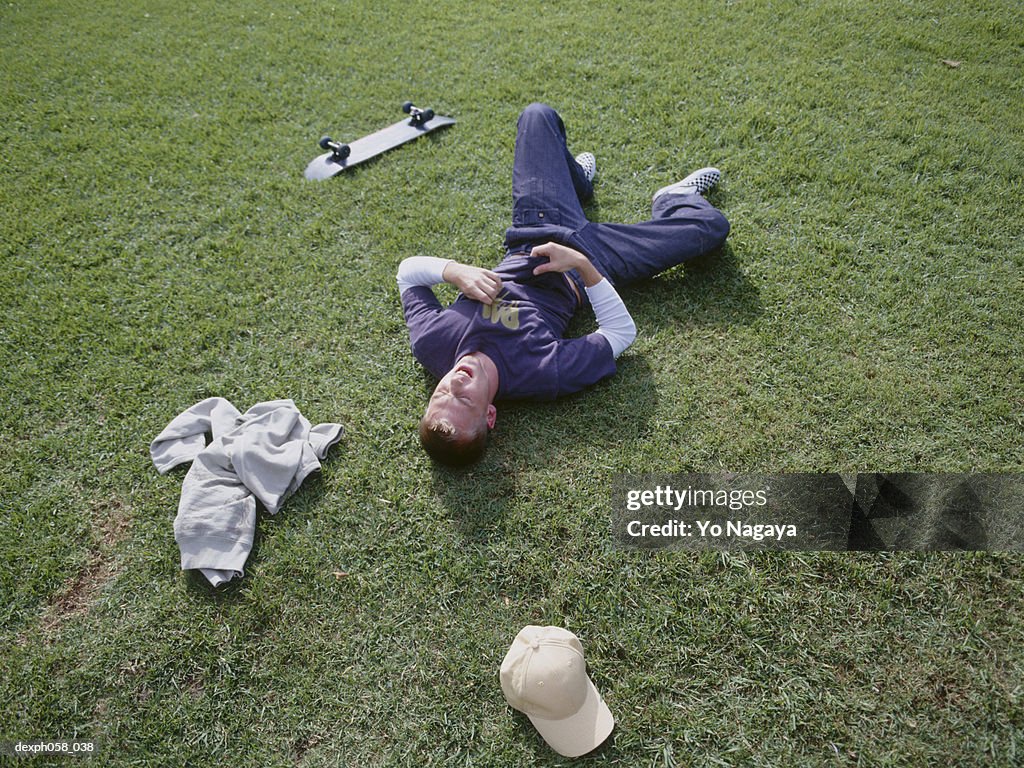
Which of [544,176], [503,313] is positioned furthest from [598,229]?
[503,313]

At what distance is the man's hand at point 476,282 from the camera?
3678mm

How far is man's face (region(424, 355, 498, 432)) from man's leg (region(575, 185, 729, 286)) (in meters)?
1.15

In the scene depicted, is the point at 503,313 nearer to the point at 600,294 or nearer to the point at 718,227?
the point at 600,294

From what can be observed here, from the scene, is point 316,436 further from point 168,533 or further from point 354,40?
point 354,40

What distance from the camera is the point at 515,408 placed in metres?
3.77

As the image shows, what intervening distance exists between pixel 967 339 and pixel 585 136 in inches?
125

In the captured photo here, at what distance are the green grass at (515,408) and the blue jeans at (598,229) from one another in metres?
0.25

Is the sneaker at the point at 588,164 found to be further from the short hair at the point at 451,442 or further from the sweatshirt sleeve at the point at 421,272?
the short hair at the point at 451,442

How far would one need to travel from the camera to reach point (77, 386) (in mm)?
4043

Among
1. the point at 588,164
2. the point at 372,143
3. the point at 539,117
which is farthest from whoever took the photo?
the point at 372,143

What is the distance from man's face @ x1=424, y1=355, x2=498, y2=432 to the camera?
3.31 meters

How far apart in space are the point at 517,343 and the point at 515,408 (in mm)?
392

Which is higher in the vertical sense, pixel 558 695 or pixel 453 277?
pixel 453 277

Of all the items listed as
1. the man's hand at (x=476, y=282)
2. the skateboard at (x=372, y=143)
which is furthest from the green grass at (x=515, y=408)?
the man's hand at (x=476, y=282)
